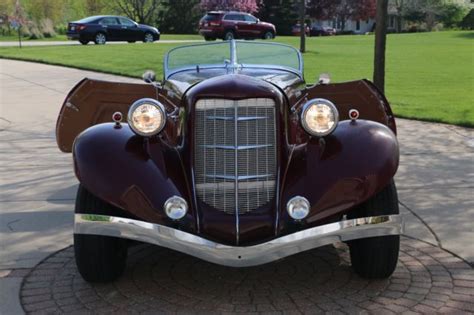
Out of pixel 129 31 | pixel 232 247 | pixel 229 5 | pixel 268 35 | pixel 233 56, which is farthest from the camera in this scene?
pixel 229 5

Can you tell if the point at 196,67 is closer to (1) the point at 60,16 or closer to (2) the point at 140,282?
(2) the point at 140,282

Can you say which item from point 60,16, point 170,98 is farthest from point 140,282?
point 60,16

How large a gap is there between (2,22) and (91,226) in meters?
46.5

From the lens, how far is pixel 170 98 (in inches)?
196

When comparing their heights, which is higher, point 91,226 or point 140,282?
point 91,226

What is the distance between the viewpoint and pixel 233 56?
17.0 ft

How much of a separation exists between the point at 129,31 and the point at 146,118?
29243 mm

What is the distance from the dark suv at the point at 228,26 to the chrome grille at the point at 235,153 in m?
27.6

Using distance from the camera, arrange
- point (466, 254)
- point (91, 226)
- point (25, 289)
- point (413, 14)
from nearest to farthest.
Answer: point (91, 226), point (25, 289), point (466, 254), point (413, 14)

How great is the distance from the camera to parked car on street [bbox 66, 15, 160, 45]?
30094mm

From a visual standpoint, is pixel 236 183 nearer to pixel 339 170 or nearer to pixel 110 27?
pixel 339 170

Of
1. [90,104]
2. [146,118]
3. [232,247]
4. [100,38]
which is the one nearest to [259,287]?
[232,247]

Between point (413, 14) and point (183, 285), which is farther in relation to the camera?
point (413, 14)

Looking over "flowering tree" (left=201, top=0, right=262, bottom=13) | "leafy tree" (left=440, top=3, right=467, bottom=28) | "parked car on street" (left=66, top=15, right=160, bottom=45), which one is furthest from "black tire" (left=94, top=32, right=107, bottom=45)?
"leafy tree" (left=440, top=3, right=467, bottom=28)
